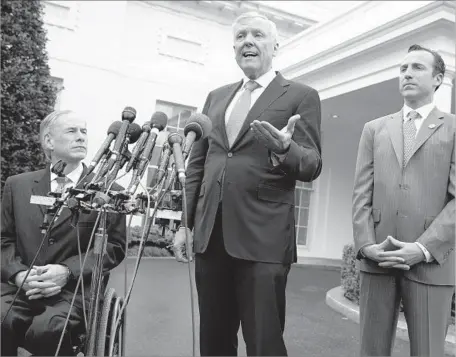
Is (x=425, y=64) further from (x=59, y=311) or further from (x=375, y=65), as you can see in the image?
(x=375, y=65)

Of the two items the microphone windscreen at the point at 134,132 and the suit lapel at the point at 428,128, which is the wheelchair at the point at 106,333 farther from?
the suit lapel at the point at 428,128

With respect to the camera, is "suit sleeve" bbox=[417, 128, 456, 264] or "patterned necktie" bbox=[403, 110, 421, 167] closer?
"suit sleeve" bbox=[417, 128, 456, 264]

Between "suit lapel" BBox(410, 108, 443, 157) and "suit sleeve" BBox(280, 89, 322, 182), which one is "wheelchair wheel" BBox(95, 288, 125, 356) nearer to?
"suit sleeve" BBox(280, 89, 322, 182)

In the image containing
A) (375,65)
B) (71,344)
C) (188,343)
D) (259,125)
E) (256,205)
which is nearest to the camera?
(259,125)

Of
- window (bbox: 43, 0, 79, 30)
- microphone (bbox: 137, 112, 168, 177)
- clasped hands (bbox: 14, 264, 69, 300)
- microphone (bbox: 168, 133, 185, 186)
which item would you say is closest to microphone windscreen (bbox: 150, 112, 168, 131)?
microphone (bbox: 137, 112, 168, 177)

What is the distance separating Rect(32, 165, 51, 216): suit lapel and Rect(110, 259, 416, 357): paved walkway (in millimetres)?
1808

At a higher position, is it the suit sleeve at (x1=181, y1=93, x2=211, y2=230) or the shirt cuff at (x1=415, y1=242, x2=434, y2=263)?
the suit sleeve at (x1=181, y1=93, x2=211, y2=230)

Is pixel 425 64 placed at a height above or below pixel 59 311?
above

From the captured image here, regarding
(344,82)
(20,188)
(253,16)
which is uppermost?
(344,82)

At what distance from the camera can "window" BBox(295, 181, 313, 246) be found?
512 inches

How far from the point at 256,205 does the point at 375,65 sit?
255 inches

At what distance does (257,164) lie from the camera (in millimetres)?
2023

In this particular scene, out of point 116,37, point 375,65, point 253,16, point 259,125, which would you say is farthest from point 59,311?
point 116,37

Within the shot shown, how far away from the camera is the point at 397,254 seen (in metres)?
1.95
